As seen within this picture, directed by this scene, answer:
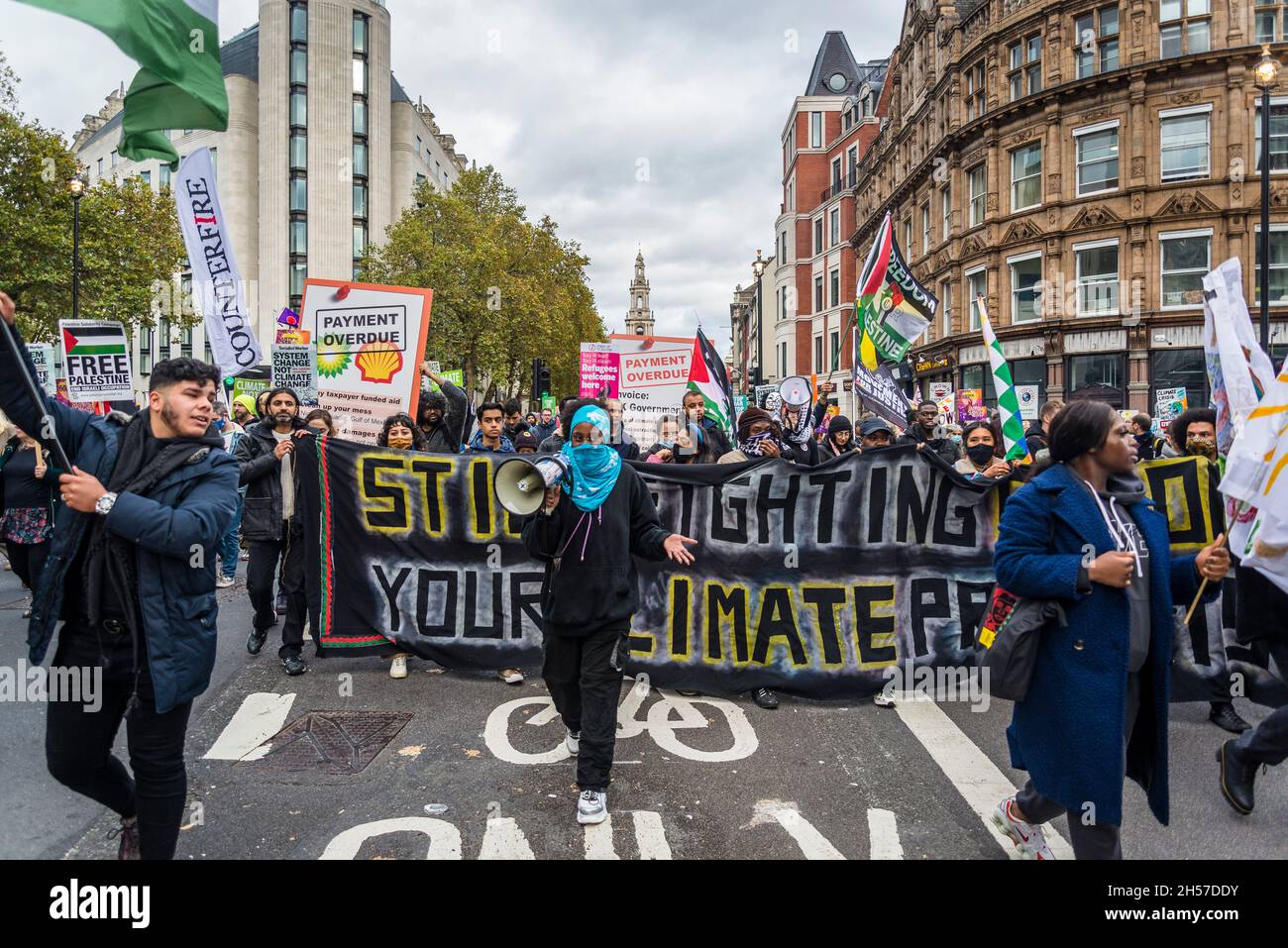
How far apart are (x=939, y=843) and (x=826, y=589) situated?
7.65ft

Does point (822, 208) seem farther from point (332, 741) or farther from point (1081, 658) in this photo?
point (1081, 658)

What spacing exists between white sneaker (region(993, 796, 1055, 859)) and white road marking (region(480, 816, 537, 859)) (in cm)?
194

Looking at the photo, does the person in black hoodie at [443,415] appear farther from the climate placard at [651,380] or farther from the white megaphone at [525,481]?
the white megaphone at [525,481]

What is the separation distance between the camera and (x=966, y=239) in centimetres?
2902

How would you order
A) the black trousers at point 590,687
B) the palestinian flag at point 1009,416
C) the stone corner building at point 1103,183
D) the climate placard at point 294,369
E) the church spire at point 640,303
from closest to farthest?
the black trousers at point 590,687, the palestinian flag at point 1009,416, the climate placard at point 294,369, the stone corner building at point 1103,183, the church spire at point 640,303

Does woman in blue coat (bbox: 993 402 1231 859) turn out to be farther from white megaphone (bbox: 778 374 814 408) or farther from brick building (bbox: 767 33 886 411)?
brick building (bbox: 767 33 886 411)

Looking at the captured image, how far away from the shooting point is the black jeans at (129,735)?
2941 millimetres

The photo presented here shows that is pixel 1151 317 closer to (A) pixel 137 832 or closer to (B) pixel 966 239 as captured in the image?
(B) pixel 966 239

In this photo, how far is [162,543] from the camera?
9.15 feet

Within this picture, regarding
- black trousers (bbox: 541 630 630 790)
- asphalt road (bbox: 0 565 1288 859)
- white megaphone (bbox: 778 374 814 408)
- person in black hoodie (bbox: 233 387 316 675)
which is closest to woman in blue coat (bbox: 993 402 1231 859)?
asphalt road (bbox: 0 565 1288 859)

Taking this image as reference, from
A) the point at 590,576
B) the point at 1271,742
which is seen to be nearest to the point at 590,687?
the point at 590,576

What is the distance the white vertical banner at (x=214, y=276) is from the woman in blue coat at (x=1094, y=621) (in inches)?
279

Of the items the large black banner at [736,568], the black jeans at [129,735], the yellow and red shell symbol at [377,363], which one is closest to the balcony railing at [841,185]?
the yellow and red shell symbol at [377,363]
